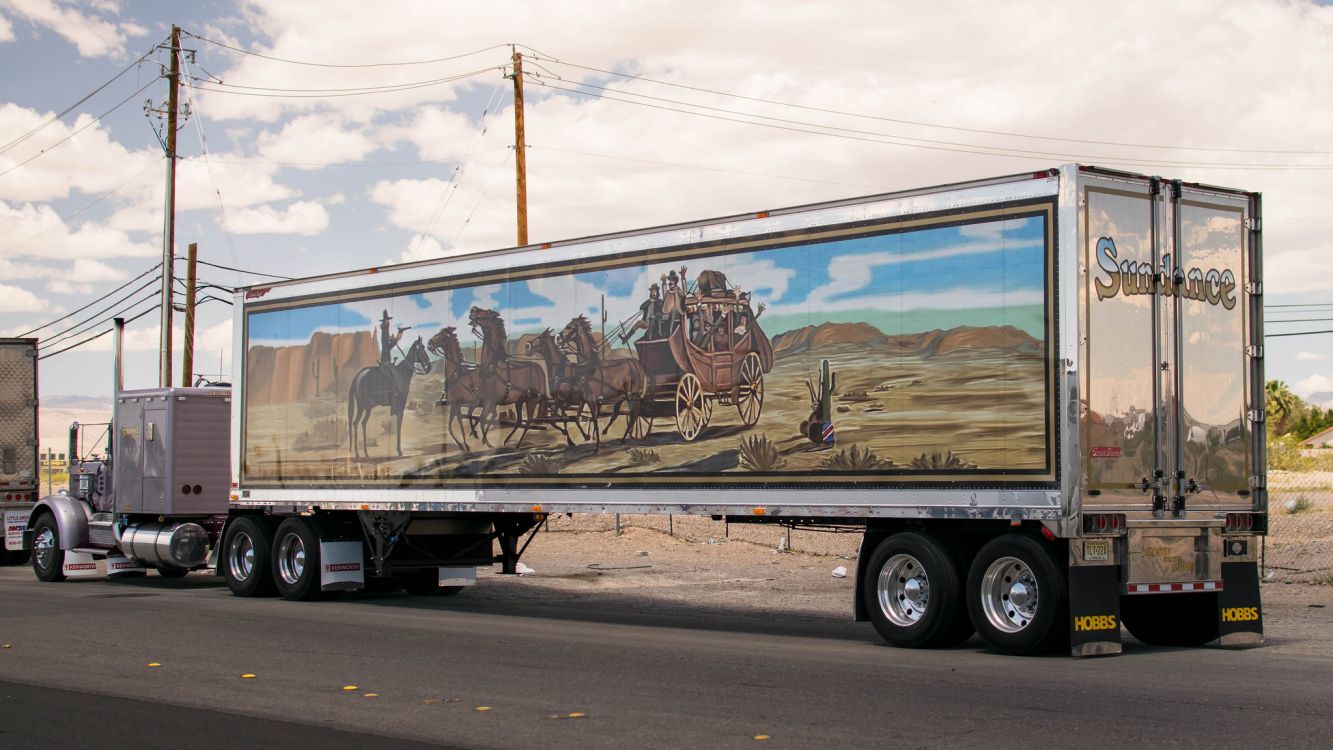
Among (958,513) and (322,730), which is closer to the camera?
(322,730)

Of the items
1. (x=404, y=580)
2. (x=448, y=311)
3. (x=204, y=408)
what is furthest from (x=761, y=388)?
(x=204, y=408)

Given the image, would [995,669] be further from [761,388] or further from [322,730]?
[322,730]

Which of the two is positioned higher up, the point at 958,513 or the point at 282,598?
the point at 958,513

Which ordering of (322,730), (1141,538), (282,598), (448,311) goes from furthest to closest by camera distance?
(282,598) < (448,311) < (1141,538) < (322,730)

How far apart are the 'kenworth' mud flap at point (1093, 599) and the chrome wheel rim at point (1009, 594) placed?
0.36 meters

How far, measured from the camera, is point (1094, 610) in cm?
1227

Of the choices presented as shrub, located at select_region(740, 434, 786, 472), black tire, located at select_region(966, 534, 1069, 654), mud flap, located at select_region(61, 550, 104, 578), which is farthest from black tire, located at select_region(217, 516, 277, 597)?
black tire, located at select_region(966, 534, 1069, 654)

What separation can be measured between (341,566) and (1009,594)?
968 cm

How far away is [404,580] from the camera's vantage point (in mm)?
20406

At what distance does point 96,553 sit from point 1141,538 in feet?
56.3

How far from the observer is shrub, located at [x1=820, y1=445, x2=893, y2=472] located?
1341 cm

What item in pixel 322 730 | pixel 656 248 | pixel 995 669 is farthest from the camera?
pixel 656 248

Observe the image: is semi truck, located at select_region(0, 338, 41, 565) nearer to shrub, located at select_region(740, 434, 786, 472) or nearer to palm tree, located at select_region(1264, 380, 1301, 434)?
shrub, located at select_region(740, 434, 786, 472)

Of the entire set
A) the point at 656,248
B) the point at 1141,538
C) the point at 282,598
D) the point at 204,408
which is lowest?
the point at 282,598
